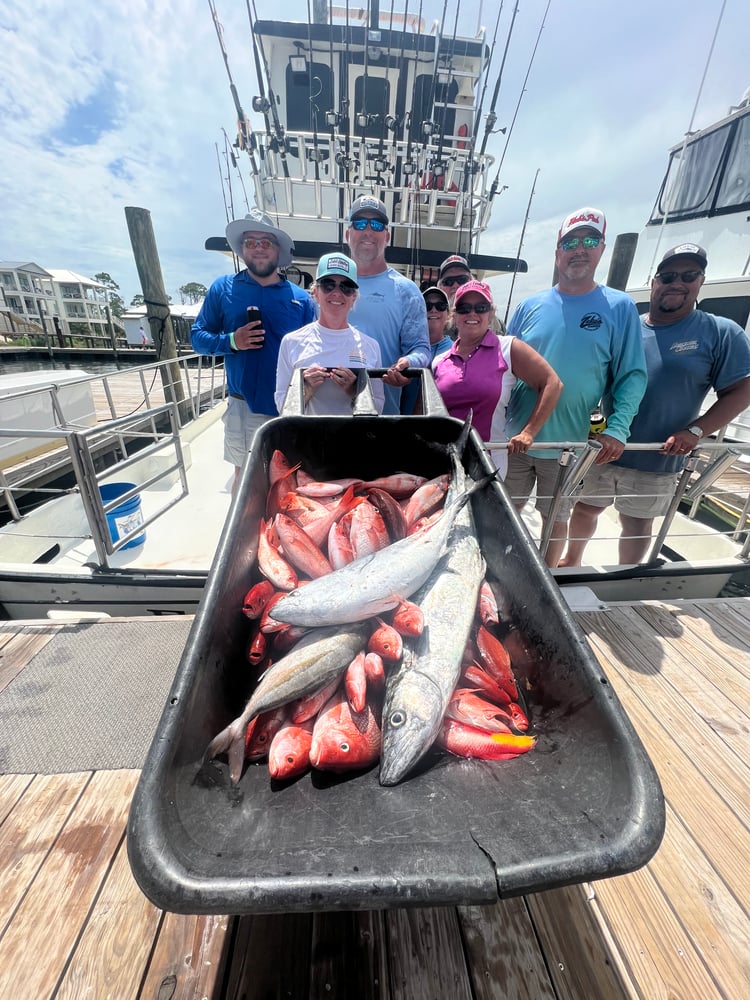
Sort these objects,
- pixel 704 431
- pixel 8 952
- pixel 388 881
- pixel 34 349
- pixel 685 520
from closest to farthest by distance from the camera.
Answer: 1. pixel 388 881
2. pixel 8 952
3. pixel 704 431
4. pixel 685 520
5. pixel 34 349

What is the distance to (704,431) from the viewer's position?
3080 mm

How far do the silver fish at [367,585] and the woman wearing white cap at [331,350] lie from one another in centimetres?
133

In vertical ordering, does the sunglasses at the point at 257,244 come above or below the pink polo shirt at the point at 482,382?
above

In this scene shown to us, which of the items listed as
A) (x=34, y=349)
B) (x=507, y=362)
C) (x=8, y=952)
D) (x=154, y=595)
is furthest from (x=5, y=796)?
(x=34, y=349)

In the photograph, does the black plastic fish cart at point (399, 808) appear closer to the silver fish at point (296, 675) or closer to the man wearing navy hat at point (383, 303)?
the silver fish at point (296, 675)

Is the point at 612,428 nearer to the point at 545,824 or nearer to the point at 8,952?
the point at 545,824

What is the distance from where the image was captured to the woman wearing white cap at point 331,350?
99.4 inches

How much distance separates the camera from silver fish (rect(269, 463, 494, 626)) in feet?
4.23

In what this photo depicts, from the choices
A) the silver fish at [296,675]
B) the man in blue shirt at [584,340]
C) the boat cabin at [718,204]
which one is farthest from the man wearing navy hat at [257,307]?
the boat cabin at [718,204]

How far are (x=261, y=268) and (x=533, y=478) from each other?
2.94 meters

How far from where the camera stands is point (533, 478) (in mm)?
3469

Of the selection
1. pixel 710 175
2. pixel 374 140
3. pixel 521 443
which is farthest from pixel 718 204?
pixel 521 443

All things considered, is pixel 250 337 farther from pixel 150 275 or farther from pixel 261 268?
pixel 150 275

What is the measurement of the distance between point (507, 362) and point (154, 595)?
3176 millimetres
